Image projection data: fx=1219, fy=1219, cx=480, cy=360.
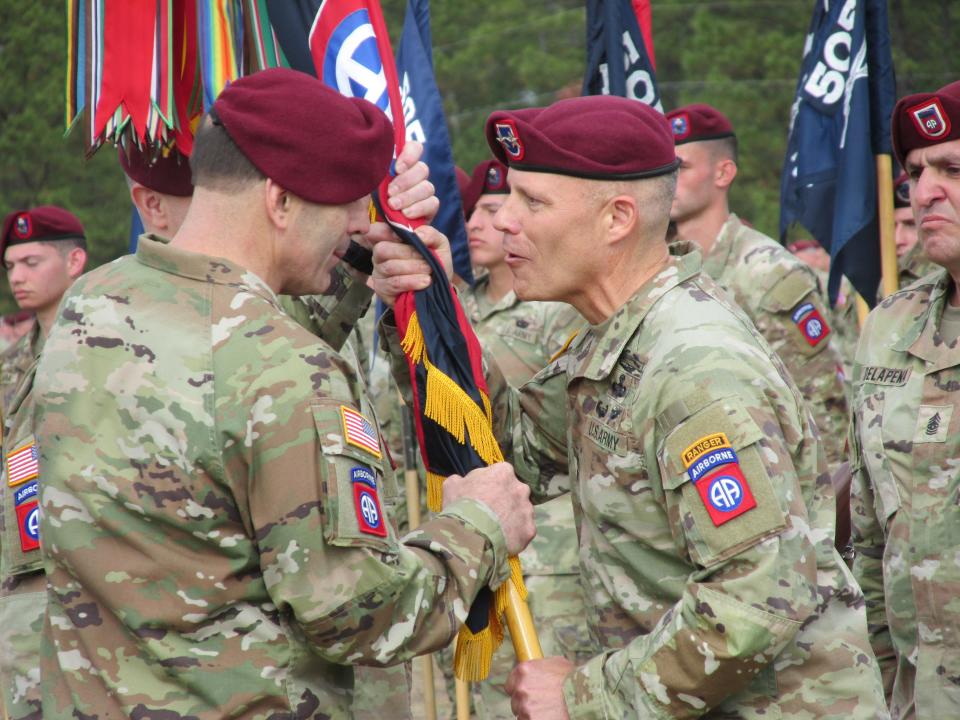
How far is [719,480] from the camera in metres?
2.89

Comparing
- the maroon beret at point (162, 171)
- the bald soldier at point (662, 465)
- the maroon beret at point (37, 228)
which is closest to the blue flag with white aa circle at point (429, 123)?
the maroon beret at point (162, 171)

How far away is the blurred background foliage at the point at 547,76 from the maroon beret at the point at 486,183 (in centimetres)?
801

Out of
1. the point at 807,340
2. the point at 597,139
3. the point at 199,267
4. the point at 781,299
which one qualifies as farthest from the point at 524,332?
the point at 199,267

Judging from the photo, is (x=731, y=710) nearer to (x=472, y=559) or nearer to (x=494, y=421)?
(x=472, y=559)

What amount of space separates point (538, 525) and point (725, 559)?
11.4 ft

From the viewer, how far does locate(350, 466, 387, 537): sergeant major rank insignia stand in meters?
2.70

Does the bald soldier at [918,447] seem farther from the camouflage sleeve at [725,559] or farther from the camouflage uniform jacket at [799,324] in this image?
the camouflage uniform jacket at [799,324]

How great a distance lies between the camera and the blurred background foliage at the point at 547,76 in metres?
14.8

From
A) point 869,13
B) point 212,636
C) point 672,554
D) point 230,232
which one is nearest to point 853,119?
point 869,13

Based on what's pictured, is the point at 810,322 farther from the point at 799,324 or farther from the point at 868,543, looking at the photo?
the point at 868,543

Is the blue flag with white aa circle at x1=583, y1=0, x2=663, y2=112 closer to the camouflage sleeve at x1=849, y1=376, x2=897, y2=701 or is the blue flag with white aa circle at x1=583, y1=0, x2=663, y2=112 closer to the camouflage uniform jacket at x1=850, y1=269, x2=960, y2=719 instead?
the camouflage uniform jacket at x1=850, y1=269, x2=960, y2=719

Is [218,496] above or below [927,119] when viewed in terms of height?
below

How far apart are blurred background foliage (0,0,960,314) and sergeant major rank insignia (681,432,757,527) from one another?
13.0 meters

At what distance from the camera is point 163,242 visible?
3033 mm
